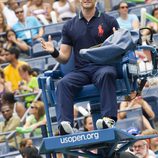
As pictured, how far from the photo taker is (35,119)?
17.4 metres

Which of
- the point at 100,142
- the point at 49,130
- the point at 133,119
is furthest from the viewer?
the point at 133,119

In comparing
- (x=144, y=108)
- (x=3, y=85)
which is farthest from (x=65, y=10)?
(x=144, y=108)

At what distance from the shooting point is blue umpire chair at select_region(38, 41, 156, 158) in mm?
11406

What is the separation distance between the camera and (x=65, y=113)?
11.9 metres

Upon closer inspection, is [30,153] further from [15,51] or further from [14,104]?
[15,51]

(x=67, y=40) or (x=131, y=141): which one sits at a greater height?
(x=67, y=40)

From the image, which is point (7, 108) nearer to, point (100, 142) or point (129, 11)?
point (129, 11)

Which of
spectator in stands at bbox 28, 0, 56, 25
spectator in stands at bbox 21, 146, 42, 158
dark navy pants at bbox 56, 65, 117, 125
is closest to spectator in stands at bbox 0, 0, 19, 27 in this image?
spectator in stands at bbox 28, 0, 56, 25

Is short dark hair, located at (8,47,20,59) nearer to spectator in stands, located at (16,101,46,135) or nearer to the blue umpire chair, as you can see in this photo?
spectator in stands, located at (16,101,46,135)

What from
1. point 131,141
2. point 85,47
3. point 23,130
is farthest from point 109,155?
point 23,130

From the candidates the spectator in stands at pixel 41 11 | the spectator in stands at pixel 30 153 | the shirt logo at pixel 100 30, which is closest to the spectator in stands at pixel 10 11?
the spectator in stands at pixel 41 11

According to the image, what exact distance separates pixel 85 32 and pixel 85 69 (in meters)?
0.43

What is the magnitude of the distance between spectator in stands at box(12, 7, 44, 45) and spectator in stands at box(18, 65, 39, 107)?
192cm

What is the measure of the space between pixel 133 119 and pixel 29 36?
582cm
